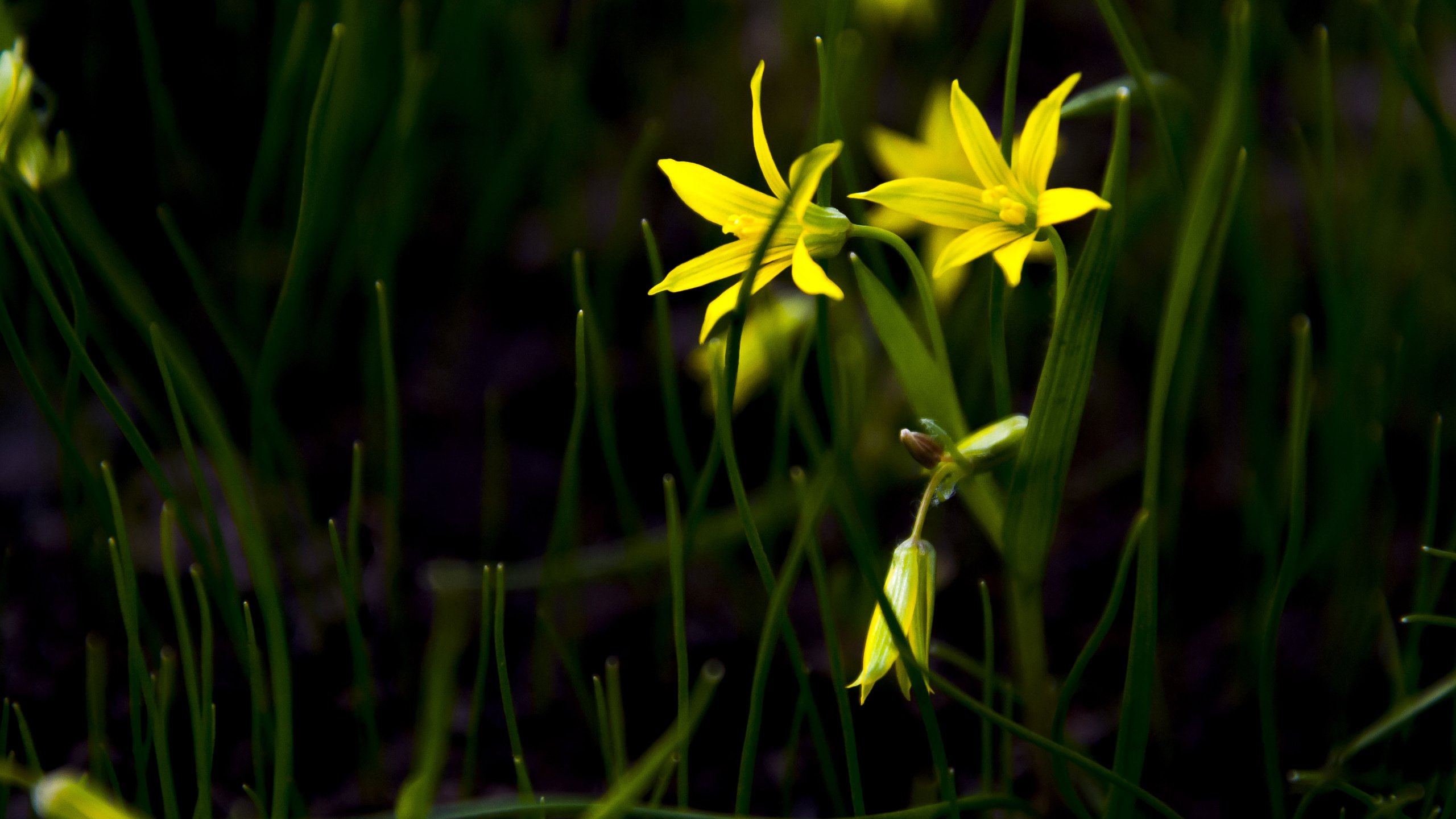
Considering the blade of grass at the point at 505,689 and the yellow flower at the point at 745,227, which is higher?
the yellow flower at the point at 745,227

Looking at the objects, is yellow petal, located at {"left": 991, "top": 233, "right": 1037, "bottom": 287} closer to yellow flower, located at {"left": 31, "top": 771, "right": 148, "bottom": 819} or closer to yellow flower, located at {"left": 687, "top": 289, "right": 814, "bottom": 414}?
yellow flower, located at {"left": 687, "top": 289, "right": 814, "bottom": 414}

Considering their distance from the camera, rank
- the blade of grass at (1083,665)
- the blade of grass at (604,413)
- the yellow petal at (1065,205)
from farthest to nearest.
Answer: the blade of grass at (604,413) < the blade of grass at (1083,665) < the yellow petal at (1065,205)

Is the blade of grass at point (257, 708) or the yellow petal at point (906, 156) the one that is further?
the yellow petal at point (906, 156)

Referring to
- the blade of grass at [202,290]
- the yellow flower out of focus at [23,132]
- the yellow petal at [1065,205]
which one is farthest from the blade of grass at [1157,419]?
the yellow flower out of focus at [23,132]

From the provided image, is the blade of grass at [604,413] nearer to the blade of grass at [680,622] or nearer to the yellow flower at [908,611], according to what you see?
the blade of grass at [680,622]

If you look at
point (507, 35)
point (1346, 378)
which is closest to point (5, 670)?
point (507, 35)

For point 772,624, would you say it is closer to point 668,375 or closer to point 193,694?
point 668,375

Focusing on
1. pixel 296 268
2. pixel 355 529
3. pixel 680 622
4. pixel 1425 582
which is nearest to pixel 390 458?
pixel 355 529
